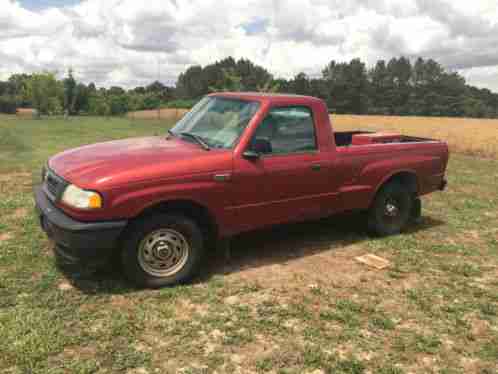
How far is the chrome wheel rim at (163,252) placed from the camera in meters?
3.95

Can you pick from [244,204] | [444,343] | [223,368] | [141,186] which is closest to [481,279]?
[444,343]

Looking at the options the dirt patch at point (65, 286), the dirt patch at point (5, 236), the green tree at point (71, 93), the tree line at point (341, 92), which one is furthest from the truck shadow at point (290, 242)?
the green tree at point (71, 93)

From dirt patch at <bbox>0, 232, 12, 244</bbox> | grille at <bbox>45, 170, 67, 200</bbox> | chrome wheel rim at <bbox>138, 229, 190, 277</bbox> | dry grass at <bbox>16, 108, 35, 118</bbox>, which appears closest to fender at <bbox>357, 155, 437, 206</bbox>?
chrome wheel rim at <bbox>138, 229, 190, 277</bbox>

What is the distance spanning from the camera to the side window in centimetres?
441

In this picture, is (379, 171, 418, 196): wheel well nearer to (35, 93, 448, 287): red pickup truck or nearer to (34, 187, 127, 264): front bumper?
(35, 93, 448, 287): red pickup truck

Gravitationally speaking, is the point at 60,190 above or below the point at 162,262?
above

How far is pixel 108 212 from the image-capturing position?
3629 millimetres

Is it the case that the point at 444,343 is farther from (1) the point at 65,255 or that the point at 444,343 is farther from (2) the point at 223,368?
(1) the point at 65,255

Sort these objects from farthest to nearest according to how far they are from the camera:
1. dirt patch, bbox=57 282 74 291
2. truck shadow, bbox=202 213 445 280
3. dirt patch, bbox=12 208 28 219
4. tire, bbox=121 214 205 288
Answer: dirt patch, bbox=12 208 28 219, truck shadow, bbox=202 213 445 280, dirt patch, bbox=57 282 74 291, tire, bbox=121 214 205 288

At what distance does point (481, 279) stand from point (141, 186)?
3877 mm

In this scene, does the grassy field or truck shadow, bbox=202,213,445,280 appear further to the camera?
truck shadow, bbox=202,213,445,280

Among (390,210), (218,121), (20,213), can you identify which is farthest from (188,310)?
(20,213)

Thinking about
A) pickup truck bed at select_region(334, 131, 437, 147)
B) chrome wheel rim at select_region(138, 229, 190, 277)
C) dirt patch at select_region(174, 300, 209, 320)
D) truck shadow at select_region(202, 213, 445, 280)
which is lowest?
dirt patch at select_region(174, 300, 209, 320)

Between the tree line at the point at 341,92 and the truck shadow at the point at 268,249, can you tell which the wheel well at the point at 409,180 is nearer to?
the truck shadow at the point at 268,249
